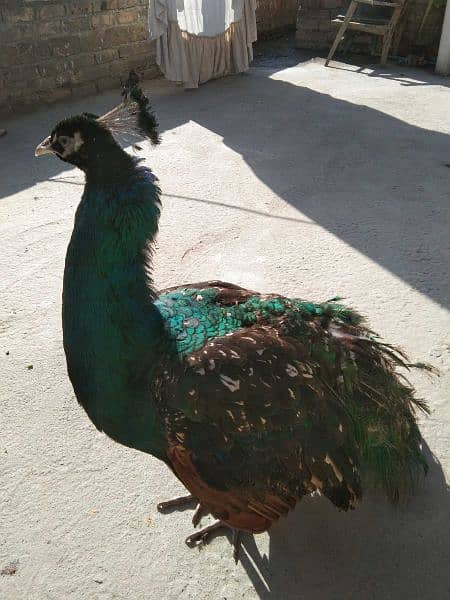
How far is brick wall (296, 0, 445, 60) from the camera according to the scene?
31.1ft

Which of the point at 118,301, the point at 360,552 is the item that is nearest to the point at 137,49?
the point at 118,301

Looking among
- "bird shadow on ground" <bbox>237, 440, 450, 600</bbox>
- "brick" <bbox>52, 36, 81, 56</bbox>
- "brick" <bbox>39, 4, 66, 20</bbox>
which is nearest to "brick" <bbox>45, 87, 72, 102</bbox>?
"brick" <bbox>52, 36, 81, 56</bbox>

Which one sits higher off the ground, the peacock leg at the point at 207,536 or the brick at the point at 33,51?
the brick at the point at 33,51

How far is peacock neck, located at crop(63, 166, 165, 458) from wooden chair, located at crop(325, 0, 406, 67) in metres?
8.31

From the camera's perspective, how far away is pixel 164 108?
24.5 ft

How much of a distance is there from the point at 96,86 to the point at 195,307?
6956mm

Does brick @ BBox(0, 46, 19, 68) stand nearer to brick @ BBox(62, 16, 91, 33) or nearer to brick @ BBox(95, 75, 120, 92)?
brick @ BBox(62, 16, 91, 33)

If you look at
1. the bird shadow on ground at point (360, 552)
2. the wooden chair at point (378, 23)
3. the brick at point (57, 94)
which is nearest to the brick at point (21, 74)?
the brick at point (57, 94)

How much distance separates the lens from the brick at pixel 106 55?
810 centimetres

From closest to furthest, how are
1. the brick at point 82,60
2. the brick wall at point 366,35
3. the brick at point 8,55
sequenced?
1. the brick at point 8,55
2. the brick at point 82,60
3. the brick wall at point 366,35

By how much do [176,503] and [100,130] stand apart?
1.65 metres

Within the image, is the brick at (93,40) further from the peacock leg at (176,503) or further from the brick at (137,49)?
the peacock leg at (176,503)

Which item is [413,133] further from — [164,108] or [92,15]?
[92,15]

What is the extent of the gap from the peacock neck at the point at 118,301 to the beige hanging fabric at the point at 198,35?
22.0 ft
